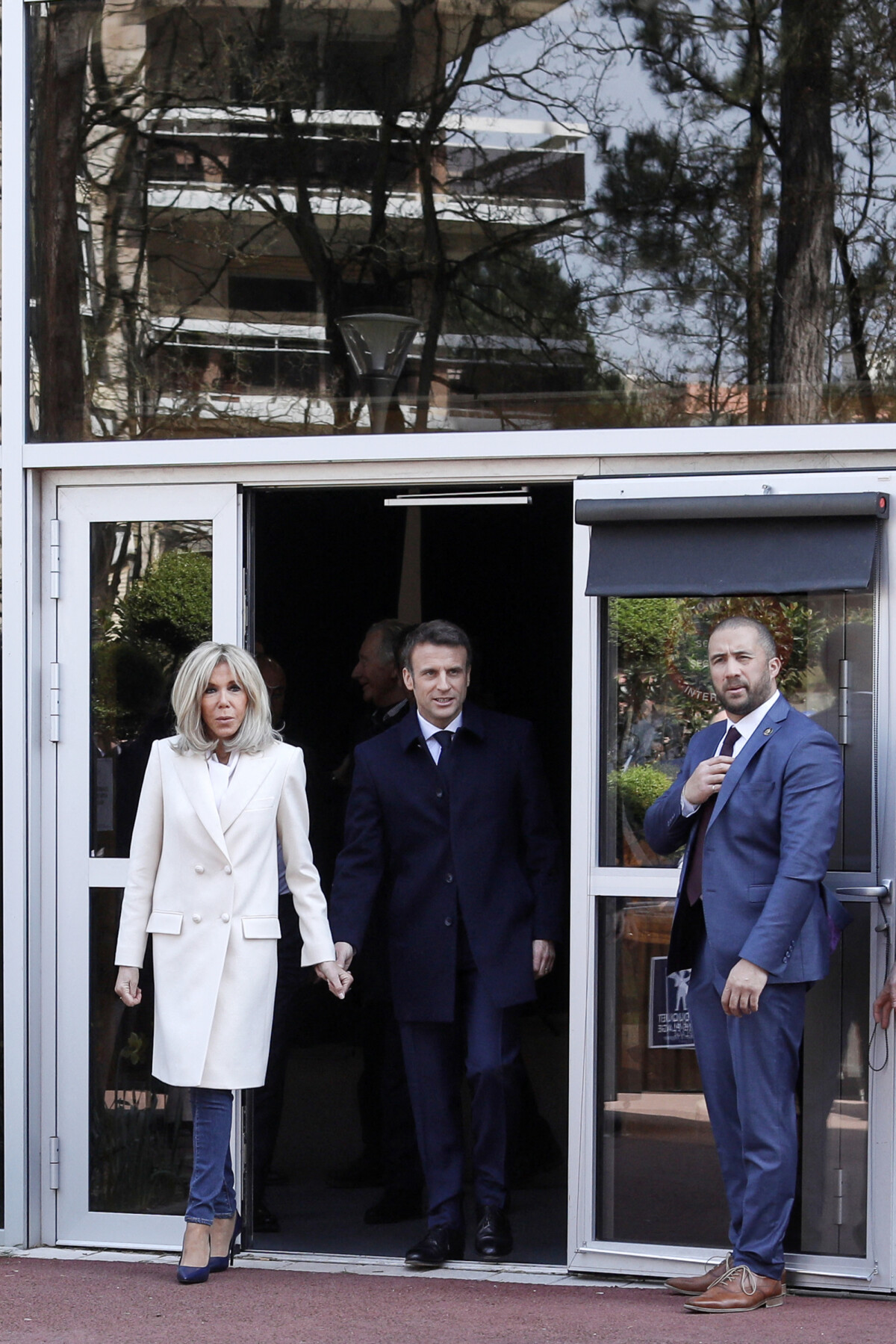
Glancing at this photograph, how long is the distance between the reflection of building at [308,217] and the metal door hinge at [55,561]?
1.27 ft

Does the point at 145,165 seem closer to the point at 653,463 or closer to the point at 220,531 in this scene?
the point at 220,531

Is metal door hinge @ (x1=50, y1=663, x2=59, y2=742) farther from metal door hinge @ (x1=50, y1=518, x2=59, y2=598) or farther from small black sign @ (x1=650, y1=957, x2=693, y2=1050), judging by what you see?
small black sign @ (x1=650, y1=957, x2=693, y2=1050)

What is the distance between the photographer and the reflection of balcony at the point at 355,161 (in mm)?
5277

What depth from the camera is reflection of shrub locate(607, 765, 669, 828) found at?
5.07 meters

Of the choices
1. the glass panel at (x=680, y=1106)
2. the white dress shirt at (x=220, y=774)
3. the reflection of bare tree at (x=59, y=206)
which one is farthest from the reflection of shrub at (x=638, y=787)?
the reflection of bare tree at (x=59, y=206)

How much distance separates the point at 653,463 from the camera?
5.12m

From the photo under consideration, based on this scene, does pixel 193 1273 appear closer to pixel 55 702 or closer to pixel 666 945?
pixel 666 945

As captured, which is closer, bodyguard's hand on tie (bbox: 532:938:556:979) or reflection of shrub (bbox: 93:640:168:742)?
bodyguard's hand on tie (bbox: 532:938:556:979)

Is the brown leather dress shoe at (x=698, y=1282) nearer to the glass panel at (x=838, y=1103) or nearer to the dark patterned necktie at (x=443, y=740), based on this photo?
the glass panel at (x=838, y=1103)

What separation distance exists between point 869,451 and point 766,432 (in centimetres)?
29

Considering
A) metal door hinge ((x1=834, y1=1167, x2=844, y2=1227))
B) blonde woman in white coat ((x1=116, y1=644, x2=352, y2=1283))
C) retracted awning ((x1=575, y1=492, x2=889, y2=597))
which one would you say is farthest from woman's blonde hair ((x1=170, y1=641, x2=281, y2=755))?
metal door hinge ((x1=834, y1=1167, x2=844, y2=1227))

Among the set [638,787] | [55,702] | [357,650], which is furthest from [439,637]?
[357,650]

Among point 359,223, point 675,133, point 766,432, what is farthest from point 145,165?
point 766,432

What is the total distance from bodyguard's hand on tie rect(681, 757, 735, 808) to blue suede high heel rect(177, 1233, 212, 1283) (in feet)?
5.98
